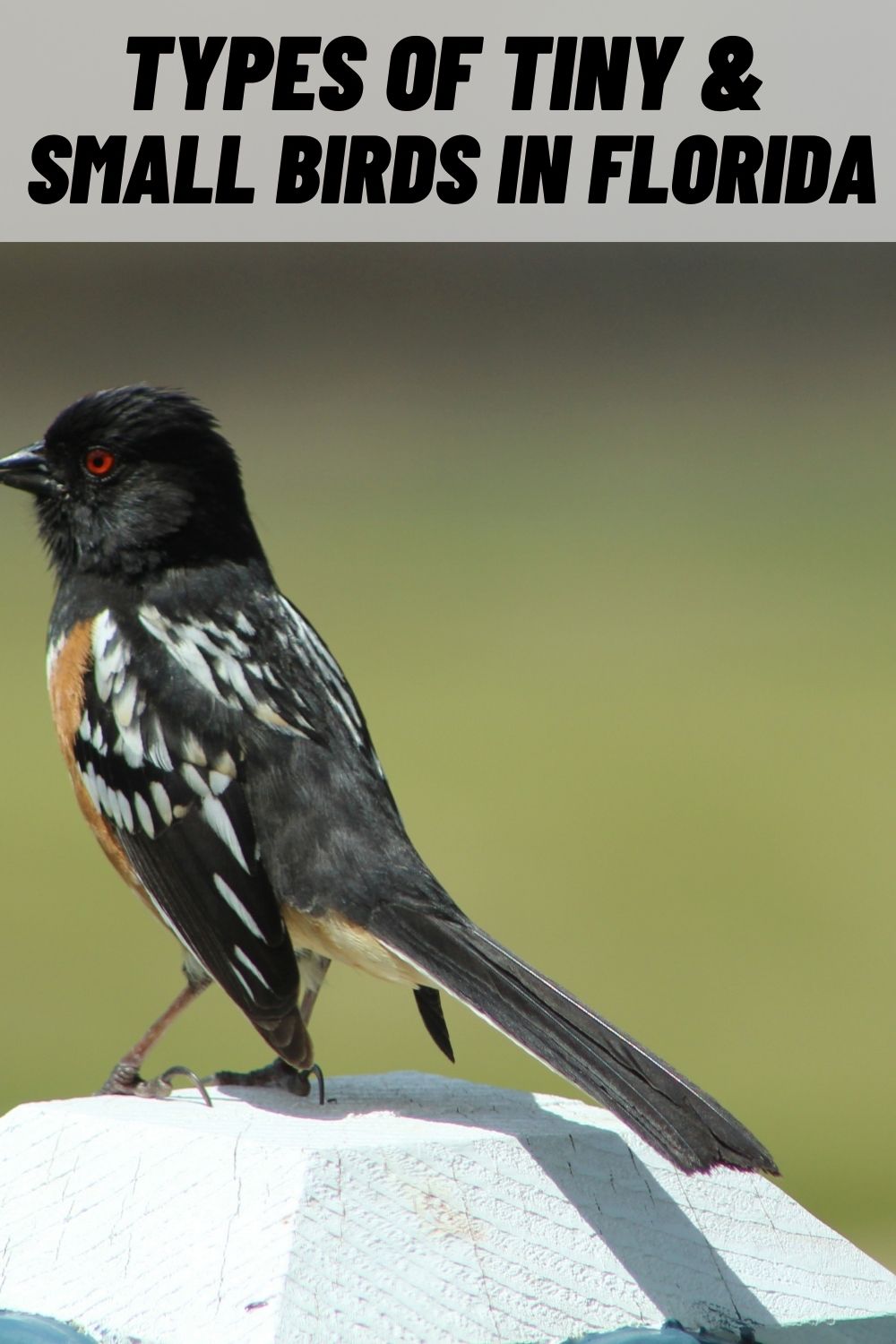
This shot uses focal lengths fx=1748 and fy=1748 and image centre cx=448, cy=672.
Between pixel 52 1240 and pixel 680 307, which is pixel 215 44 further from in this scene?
pixel 680 307

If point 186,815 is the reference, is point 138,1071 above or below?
below

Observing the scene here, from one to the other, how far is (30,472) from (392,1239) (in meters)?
1.76

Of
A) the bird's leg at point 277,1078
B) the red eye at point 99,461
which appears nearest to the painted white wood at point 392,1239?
the bird's leg at point 277,1078

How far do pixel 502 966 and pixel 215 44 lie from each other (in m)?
9.31

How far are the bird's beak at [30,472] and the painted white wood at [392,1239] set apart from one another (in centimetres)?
139

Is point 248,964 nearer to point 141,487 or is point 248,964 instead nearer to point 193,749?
point 193,749

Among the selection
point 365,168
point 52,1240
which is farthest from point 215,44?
point 52,1240

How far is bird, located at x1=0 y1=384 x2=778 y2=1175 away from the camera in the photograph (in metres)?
2.22

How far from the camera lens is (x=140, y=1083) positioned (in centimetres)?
232

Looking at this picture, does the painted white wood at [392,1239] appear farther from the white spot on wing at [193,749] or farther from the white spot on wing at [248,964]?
the white spot on wing at [193,749]

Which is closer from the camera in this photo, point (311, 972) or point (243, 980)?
point (243, 980)

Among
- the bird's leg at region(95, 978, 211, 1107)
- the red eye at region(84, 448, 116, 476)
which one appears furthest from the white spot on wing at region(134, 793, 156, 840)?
the red eye at region(84, 448, 116, 476)

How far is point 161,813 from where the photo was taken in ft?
8.05

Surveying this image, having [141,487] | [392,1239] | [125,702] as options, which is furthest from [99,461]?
[392,1239]
